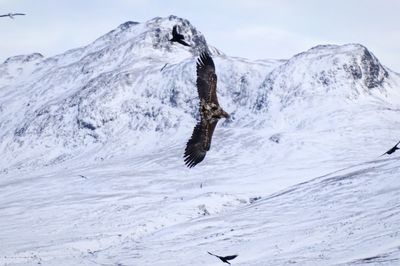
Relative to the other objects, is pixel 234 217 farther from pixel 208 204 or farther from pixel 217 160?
pixel 217 160

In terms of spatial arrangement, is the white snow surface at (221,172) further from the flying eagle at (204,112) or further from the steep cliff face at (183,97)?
the flying eagle at (204,112)

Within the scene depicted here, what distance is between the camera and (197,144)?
27.5ft

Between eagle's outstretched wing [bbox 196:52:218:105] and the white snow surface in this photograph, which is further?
the white snow surface

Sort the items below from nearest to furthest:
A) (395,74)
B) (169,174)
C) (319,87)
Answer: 1. (169,174)
2. (319,87)
3. (395,74)

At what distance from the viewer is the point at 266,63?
186875mm

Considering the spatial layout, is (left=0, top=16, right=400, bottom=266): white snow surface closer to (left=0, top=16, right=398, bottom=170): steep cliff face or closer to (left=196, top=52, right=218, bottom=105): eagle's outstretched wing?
(left=0, top=16, right=398, bottom=170): steep cliff face

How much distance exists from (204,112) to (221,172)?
3961 inches

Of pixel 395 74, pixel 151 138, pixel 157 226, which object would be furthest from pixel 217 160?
pixel 395 74

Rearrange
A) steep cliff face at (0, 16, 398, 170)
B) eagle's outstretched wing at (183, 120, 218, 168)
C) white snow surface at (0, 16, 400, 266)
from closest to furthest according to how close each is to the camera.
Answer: eagle's outstretched wing at (183, 120, 218, 168)
white snow surface at (0, 16, 400, 266)
steep cliff face at (0, 16, 398, 170)

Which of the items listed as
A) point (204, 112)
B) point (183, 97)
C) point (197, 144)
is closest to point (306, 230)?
point (197, 144)

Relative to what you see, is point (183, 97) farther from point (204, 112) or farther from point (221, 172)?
point (204, 112)

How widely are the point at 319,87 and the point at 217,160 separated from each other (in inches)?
1894

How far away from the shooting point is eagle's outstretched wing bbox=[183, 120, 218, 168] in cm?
825

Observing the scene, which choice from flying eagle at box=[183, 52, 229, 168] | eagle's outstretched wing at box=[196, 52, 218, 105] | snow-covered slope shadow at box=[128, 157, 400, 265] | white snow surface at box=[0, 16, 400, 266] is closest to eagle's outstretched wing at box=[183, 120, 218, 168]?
flying eagle at box=[183, 52, 229, 168]
